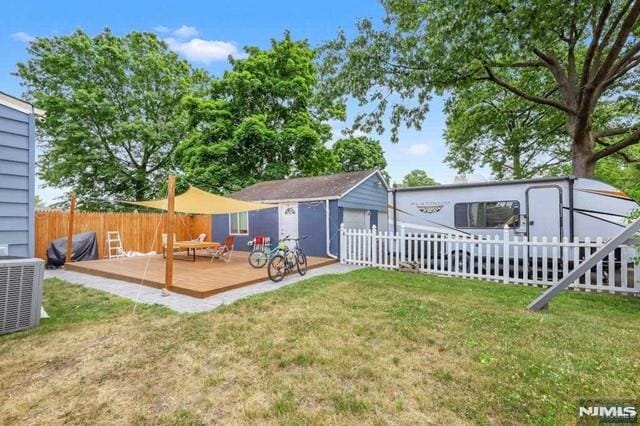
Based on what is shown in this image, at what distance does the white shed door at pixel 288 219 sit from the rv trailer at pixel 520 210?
353 centimetres

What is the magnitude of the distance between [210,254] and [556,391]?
1068 centimetres

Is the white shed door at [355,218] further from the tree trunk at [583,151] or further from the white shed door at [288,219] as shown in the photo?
the tree trunk at [583,151]

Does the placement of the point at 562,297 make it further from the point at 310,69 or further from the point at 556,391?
the point at 310,69

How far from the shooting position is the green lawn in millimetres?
2395

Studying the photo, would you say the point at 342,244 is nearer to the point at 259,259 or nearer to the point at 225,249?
the point at 259,259

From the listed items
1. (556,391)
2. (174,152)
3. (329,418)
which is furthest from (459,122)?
(174,152)

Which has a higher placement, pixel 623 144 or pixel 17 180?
pixel 623 144

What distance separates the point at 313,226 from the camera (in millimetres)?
10602

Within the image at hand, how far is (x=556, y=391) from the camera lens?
8.45ft

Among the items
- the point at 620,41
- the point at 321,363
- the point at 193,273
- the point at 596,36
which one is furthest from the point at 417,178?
the point at 321,363

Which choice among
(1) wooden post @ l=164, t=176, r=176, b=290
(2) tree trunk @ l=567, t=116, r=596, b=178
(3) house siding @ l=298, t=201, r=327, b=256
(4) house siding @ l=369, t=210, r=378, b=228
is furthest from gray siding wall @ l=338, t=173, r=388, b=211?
(2) tree trunk @ l=567, t=116, r=596, b=178

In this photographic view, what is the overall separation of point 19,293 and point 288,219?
790 centimetres

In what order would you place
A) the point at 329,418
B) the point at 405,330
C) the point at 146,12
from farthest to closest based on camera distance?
the point at 146,12
the point at 405,330
the point at 329,418

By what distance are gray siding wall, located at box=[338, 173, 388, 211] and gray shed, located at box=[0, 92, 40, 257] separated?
7.45 meters
